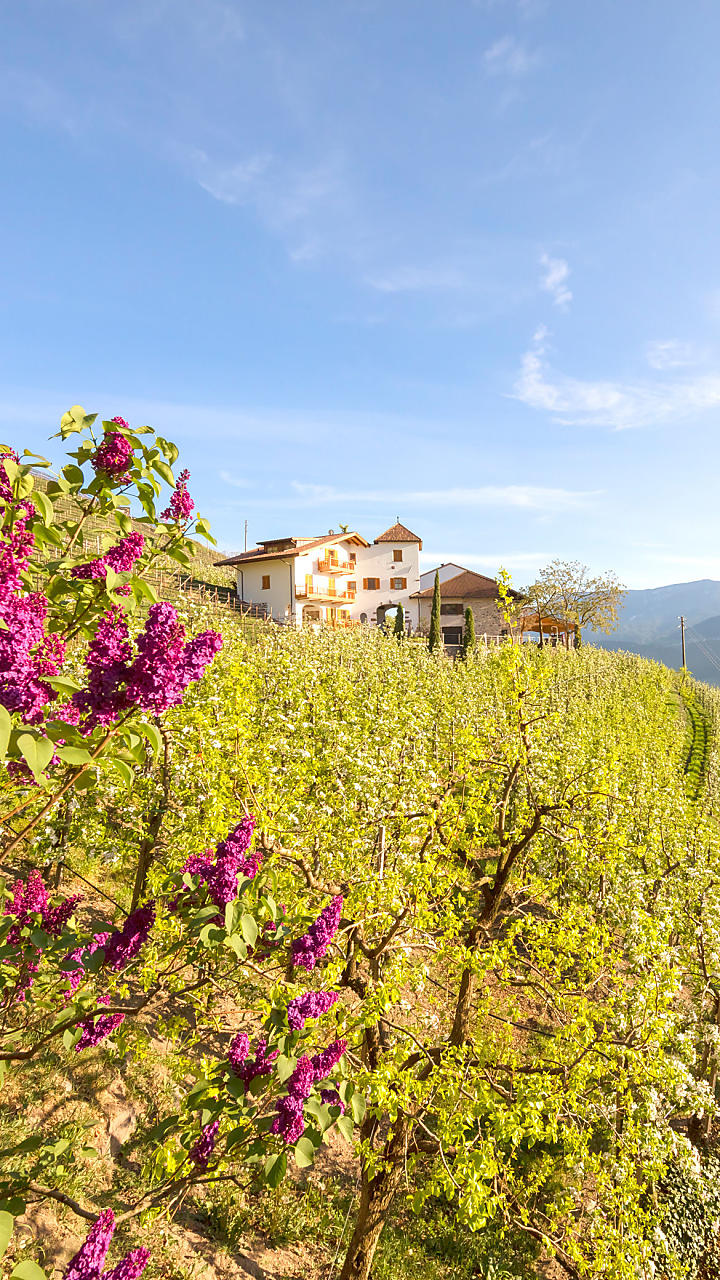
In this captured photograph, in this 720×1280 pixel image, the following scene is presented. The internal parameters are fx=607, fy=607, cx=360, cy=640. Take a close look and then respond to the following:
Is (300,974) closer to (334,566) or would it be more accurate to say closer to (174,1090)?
(174,1090)

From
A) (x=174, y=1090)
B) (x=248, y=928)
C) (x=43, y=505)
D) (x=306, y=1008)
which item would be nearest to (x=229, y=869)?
(x=248, y=928)

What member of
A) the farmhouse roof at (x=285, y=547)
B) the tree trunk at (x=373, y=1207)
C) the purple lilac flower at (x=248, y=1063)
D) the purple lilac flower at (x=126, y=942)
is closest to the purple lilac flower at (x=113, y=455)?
the purple lilac flower at (x=126, y=942)

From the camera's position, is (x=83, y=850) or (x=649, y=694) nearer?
(x=83, y=850)

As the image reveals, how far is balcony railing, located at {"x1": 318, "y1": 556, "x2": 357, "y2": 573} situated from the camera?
156 ft

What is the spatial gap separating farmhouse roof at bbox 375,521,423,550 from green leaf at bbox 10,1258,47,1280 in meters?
52.3

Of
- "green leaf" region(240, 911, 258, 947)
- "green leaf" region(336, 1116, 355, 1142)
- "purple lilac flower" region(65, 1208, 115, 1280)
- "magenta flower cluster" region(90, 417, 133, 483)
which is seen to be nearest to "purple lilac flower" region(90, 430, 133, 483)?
"magenta flower cluster" region(90, 417, 133, 483)

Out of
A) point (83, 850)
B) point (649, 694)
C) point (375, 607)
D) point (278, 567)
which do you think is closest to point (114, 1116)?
point (83, 850)

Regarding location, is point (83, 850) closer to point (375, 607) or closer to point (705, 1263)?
point (705, 1263)

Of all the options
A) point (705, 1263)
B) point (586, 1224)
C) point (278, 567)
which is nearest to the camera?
point (705, 1263)

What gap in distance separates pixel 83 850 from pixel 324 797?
429 cm

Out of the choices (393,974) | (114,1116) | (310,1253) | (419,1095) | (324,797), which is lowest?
(310,1253)

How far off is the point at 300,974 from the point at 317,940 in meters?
3.02

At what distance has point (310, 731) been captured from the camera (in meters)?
10.5

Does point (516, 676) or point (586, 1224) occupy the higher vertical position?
point (516, 676)
